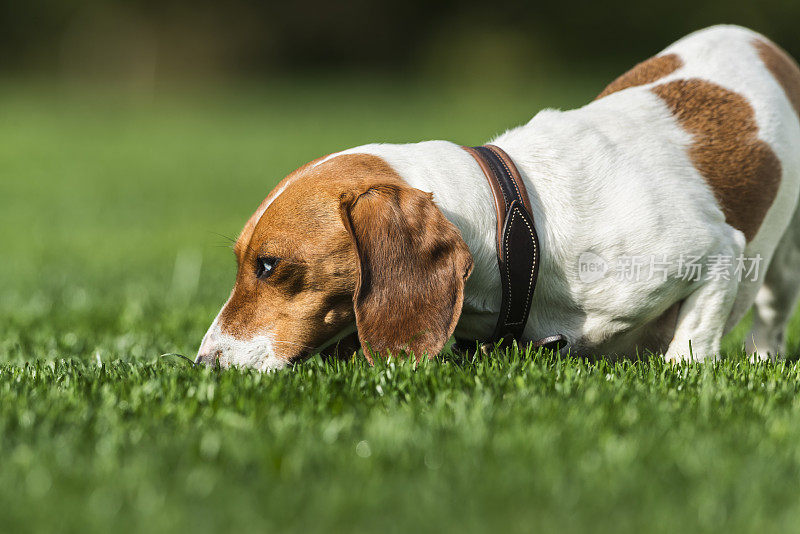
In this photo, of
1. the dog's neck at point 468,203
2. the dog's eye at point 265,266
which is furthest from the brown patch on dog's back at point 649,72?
the dog's eye at point 265,266

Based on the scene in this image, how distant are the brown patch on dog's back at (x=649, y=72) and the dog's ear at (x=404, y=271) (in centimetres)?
175

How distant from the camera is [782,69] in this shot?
4965 mm

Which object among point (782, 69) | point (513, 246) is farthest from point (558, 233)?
point (782, 69)

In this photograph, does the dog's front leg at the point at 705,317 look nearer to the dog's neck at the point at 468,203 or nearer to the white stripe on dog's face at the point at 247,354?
the dog's neck at the point at 468,203

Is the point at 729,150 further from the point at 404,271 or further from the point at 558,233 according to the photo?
the point at 404,271

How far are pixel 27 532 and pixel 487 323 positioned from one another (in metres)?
2.23

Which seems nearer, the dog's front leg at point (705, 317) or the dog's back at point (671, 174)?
the dog's back at point (671, 174)

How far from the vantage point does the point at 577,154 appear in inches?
161

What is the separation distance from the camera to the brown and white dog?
3.59 m

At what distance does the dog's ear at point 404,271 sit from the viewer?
3553mm

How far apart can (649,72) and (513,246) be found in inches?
64.5

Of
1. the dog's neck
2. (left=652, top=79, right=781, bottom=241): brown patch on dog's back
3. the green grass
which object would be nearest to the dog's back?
(left=652, top=79, right=781, bottom=241): brown patch on dog's back

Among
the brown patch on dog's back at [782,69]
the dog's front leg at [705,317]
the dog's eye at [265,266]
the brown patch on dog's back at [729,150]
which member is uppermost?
the brown patch on dog's back at [782,69]

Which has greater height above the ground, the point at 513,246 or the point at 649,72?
the point at 649,72
